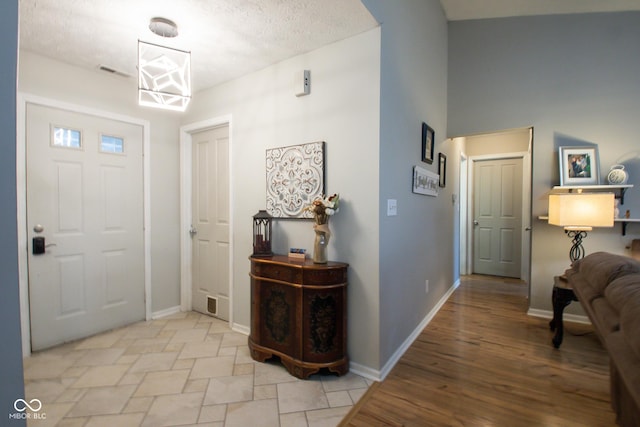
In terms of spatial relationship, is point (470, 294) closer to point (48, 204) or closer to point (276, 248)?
point (276, 248)

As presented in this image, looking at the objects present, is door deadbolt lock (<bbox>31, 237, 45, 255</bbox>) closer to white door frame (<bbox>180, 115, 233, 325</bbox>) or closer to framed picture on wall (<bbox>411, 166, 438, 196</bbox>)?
white door frame (<bbox>180, 115, 233, 325</bbox>)

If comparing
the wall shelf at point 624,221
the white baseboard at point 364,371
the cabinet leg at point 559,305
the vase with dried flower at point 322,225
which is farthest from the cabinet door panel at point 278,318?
the wall shelf at point 624,221

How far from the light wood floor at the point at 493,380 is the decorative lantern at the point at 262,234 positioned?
1290mm

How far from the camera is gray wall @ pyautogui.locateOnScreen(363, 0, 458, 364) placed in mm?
2090

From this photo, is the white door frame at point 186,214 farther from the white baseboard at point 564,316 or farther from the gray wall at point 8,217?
the white baseboard at point 564,316

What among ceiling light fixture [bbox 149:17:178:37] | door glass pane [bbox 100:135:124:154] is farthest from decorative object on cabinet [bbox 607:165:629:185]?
door glass pane [bbox 100:135:124:154]

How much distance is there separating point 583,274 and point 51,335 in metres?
3.94

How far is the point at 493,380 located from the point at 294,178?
207 cm

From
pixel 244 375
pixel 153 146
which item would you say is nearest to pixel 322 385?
pixel 244 375

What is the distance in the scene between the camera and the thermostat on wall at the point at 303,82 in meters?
2.29

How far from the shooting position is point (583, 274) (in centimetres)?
162

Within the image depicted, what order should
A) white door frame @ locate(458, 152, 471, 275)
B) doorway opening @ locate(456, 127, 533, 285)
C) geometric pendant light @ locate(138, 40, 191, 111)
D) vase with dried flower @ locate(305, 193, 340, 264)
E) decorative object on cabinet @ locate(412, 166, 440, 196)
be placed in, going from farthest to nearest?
white door frame @ locate(458, 152, 471, 275) → doorway opening @ locate(456, 127, 533, 285) → decorative object on cabinet @ locate(412, 166, 440, 196) → vase with dried flower @ locate(305, 193, 340, 264) → geometric pendant light @ locate(138, 40, 191, 111)

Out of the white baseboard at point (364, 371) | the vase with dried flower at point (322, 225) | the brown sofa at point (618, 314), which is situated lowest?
the white baseboard at point (364, 371)

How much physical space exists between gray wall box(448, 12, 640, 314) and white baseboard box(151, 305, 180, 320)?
156 inches
